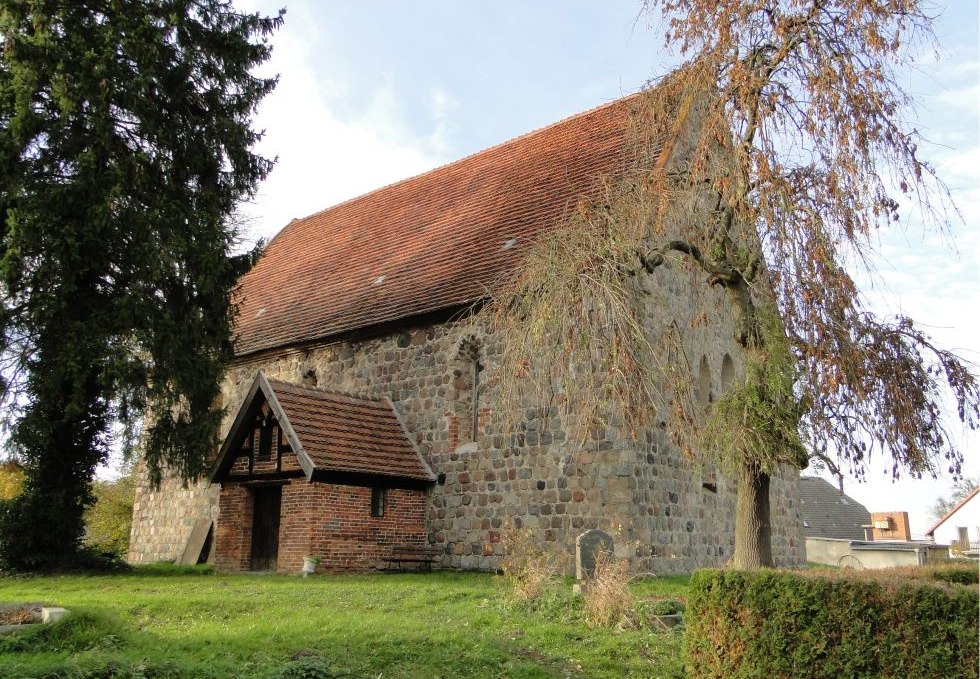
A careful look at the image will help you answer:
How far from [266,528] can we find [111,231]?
236 inches

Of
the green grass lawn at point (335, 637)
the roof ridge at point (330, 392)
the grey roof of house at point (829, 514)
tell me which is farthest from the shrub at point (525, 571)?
the grey roof of house at point (829, 514)

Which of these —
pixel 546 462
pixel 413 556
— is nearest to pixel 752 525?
pixel 546 462

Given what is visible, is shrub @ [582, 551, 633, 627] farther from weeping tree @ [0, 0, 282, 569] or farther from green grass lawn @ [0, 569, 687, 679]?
weeping tree @ [0, 0, 282, 569]

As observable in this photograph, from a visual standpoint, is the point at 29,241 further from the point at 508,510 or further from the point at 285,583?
A: the point at 508,510

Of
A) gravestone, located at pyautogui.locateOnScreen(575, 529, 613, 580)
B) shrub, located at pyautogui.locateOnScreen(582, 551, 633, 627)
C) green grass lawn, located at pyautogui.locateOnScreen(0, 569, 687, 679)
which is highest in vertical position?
gravestone, located at pyautogui.locateOnScreen(575, 529, 613, 580)

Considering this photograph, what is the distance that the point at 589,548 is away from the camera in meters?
11.6

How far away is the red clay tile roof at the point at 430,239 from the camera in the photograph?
15883 millimetres

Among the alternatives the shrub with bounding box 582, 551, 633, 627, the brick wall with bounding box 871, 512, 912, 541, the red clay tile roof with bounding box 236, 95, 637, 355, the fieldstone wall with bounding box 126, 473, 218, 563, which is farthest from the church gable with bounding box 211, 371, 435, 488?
the brick wall with bounding box 871, 512, 912, 541

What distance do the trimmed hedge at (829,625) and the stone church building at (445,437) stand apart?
468 centimetres

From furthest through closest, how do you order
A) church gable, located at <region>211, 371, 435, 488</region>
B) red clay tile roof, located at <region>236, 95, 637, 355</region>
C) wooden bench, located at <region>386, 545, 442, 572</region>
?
1. red clay tile roof, located at <region>236, 95, 637, 355</region>
2. wooden bench, located at <region>386, 545, 442, 572</region>
3. church gable, located at <region>211, 371, 435, 488</region>

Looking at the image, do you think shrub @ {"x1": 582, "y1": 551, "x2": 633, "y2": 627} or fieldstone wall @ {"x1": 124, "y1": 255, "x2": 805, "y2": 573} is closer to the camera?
shrub @ {"x1": 582, "y1": 551, "x2": 633, "y2": 627}

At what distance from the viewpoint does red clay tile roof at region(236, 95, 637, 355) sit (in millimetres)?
15883

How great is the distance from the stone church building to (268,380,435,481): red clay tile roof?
0.03 metres

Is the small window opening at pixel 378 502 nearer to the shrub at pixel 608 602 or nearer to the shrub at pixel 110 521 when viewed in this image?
the shrub at pixel 608 602
